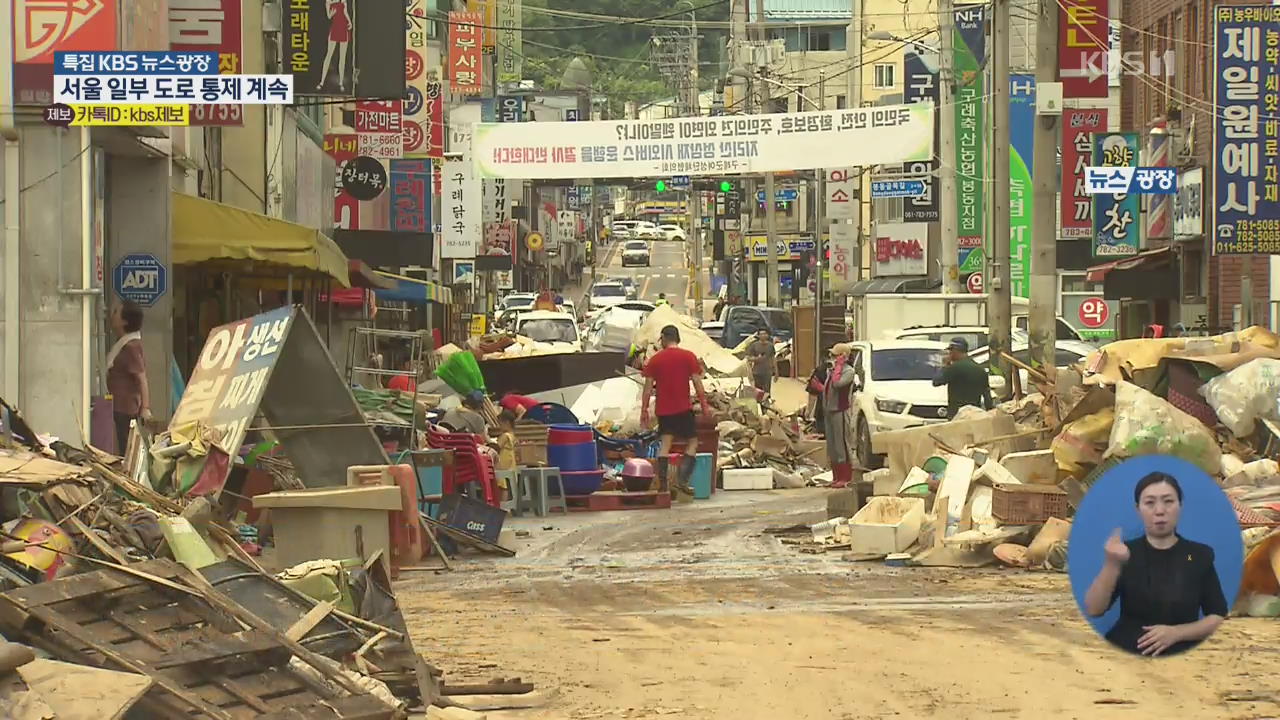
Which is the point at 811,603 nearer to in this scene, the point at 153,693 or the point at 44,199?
the point at 153,693

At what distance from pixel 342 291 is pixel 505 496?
50.0 ft

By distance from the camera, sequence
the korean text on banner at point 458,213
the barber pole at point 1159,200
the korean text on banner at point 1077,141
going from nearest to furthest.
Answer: the korean text on banner at point 1077,141 < the barber pole at point 1159,200 < the korean text on banner at point 458,213

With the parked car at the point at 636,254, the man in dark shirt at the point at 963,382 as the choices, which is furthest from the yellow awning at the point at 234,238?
the parked car at the point at 636,254

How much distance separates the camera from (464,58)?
204 ft

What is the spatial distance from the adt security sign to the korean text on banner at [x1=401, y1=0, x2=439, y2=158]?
19925mm

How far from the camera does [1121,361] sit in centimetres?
1828

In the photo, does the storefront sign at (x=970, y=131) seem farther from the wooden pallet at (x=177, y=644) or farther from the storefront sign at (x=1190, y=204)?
the wooden pallet at (x=177, y=644)

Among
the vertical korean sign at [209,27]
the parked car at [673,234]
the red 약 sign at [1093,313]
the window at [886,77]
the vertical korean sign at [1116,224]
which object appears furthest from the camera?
the parked car at [673,234]

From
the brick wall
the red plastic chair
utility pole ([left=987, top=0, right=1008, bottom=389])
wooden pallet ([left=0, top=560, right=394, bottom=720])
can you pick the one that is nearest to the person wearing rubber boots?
utility pole ([left=987, top=0, right=1008, bottom=389])

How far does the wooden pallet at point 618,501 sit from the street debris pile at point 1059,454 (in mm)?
2758

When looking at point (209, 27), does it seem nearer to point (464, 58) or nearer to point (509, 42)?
point (464, 58)

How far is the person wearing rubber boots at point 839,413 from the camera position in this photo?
2364 centimetres

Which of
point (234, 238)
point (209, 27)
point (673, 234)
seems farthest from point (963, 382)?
point (673, 234)

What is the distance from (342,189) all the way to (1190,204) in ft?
52.7
